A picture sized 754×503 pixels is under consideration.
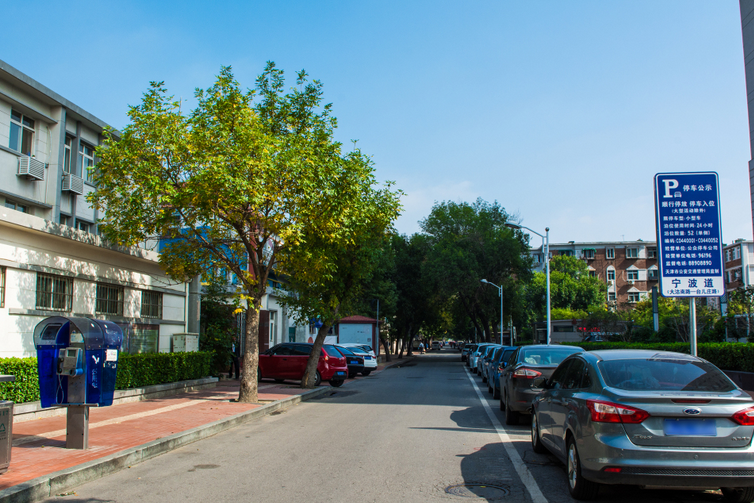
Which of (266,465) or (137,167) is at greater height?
(137,167)

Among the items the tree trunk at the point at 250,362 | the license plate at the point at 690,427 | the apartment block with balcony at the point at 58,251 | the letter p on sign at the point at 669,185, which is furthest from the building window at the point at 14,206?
the license plate at the point at 690,427

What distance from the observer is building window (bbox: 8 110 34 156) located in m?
21.1

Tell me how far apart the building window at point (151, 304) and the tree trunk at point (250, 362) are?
174 inches

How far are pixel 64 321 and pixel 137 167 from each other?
576 cm

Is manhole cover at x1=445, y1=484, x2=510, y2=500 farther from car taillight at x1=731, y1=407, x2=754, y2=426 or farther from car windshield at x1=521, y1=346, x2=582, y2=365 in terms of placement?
car windshield at x1=521, y1=346, x2=582, y2=365

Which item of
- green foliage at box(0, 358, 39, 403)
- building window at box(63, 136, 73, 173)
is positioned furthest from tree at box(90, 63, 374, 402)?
building window at box(63, 136, 73, 173)

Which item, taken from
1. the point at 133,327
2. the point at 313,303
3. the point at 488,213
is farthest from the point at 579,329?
the point at 133,327

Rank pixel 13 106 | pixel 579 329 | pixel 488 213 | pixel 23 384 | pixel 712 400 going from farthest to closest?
pixel 488 213 → pixel 579 329 → pixel 13 106 → pixel 23 384 → pixel 712 400

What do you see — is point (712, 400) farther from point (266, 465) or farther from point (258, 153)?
point (258, 153)

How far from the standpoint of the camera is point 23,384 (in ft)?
35.3

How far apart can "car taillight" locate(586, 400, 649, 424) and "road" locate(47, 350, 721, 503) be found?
1039 millimetres

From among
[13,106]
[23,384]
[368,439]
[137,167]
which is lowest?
[368,439]

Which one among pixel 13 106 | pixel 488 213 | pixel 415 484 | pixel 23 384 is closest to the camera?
pixel 415 484

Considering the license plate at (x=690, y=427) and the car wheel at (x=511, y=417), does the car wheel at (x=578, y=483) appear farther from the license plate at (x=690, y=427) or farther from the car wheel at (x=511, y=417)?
the car wheel at (x=511, y=417)
